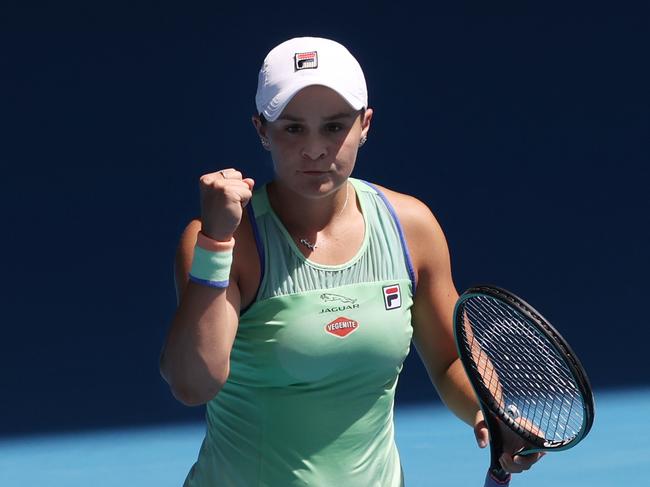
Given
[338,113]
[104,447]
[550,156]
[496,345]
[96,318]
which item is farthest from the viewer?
[550,156]

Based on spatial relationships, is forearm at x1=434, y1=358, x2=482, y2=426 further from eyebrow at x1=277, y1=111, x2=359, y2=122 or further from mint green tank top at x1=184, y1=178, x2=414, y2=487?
eyebrow at x1=277, y1=111, x2=359, y2=122

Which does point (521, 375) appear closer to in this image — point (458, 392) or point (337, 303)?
point (458, 392)

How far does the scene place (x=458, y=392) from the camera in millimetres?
2629

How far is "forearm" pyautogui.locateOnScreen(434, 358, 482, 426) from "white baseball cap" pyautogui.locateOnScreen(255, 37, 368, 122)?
586mm

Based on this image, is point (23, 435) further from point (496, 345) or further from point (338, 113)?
point (338, 113)

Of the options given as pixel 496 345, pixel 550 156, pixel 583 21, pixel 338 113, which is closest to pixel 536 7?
pixel 583 21

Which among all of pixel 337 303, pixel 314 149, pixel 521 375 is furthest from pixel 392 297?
pixel 521 375

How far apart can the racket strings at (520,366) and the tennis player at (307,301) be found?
64 mm

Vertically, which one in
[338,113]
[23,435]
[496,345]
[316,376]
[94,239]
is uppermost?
[338,113]

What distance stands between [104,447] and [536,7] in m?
3.02

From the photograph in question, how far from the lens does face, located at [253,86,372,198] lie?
2.34m

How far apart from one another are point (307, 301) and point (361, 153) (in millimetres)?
3738

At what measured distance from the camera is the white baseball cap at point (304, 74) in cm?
232

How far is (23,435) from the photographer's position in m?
4.95
